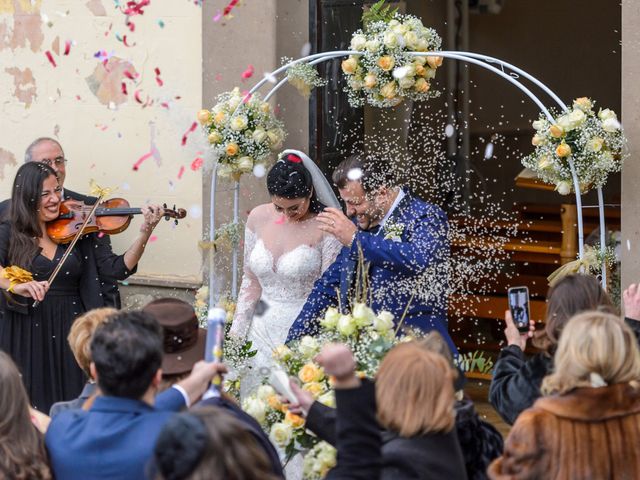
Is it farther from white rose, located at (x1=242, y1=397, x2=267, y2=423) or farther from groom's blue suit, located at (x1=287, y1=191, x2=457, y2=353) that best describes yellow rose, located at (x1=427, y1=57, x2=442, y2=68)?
white rose, located at (x1=242, y1=397, x2=267, y2=423)

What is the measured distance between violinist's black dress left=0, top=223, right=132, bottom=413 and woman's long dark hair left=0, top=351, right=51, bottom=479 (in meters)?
3.07

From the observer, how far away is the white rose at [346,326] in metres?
4.23

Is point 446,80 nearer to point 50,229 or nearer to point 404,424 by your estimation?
point 50,229

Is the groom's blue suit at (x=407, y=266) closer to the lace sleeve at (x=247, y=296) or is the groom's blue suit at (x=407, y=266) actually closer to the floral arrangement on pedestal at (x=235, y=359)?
the floral arrangement on pedestal at (x=235, y=359)

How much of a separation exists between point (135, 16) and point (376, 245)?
8.67 feet

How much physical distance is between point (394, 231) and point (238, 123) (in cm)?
113

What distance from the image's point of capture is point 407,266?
17.4 ft

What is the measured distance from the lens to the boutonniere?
212 inches

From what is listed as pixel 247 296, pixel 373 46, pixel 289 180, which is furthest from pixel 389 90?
pixel 247 296

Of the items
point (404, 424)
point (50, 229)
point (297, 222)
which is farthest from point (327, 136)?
point (404, 424)

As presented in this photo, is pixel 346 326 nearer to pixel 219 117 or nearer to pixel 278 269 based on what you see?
pixel 278 269

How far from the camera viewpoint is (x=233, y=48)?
6.86m

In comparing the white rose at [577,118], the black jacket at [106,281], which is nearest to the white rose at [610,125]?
the white rose at [577,118]

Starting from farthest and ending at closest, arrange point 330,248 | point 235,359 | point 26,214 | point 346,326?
point 26,214, point 330,248, point 235,359, point 346,326
